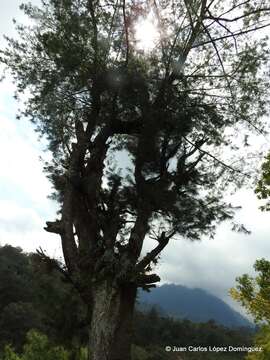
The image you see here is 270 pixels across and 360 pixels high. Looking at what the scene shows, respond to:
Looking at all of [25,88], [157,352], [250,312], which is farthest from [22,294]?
[250,312]

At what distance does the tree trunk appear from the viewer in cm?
720

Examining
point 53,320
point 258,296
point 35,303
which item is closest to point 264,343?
point 258,296

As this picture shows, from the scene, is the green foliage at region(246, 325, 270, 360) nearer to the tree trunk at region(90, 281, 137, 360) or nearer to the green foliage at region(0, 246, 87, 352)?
the tree trunk at region(90, 281, 137, 360)

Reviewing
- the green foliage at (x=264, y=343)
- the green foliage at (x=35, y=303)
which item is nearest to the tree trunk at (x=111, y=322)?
the green foliage at (x=35, y=303)

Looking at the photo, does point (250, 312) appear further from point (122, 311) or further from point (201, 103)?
point (201, 103)

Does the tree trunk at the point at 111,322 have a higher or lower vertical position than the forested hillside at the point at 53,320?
lower

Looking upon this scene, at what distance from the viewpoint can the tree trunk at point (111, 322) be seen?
7199 millimetres

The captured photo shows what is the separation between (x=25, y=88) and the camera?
967 cm

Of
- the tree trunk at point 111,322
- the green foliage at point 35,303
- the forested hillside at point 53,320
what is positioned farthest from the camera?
the green foliage at point 35,303

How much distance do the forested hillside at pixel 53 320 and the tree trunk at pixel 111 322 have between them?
0.82m

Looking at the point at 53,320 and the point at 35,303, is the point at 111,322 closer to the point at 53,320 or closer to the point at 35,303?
the point at 53,320

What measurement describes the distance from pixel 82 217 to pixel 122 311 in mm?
2014

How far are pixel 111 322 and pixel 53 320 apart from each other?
9885 millimetres

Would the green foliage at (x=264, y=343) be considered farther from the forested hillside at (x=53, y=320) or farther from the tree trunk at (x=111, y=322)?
the tree trunk at (x=111, y=322)
